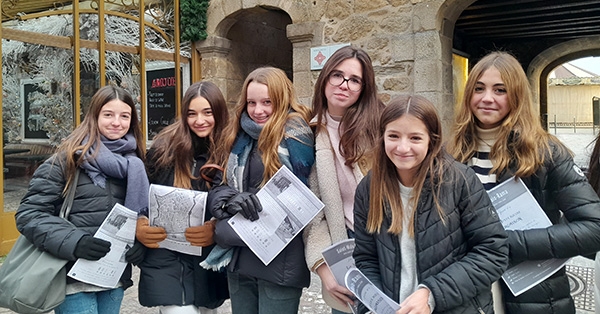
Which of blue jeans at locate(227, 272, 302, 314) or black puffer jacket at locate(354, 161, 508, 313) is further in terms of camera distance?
blue jeans at locate(227, 272, 302, 314)

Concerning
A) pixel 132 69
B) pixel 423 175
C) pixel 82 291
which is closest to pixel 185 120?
pixel 82 291

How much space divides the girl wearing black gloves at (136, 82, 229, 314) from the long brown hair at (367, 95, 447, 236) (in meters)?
0.86

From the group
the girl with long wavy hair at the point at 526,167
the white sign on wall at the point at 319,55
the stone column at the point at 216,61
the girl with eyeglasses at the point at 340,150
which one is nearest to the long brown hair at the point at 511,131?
the girl with long wavy hair at the point at 526,167

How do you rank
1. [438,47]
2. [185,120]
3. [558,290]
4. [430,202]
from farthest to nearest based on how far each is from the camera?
[438,47] < [185,120] < [558,290] < [430,202]

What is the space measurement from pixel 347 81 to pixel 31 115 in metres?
4.80

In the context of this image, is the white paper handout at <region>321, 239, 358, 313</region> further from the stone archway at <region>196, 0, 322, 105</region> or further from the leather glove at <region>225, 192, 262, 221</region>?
the stone archway at <region>196, 0, 322, 105</region>

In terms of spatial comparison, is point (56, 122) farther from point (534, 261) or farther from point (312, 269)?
point (534, 261)

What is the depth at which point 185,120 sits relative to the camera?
2373 millimetres

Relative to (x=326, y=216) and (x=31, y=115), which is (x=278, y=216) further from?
(x=31, y=115)

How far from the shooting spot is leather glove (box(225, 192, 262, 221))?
6.56 ft

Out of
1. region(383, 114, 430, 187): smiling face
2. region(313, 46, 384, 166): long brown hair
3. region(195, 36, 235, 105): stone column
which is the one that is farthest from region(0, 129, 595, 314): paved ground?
region(195, 36, 235, 105): stone column

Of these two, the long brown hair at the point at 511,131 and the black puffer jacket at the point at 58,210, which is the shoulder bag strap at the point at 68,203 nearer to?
the black puffer jacket at the point at 58,210

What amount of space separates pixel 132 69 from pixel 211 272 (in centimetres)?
482

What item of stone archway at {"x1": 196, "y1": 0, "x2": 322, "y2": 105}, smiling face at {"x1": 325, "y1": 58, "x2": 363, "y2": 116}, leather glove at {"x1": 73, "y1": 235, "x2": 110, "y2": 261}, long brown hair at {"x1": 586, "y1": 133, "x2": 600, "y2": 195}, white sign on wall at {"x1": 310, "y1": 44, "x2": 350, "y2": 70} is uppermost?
stone archway at {"x1": 196, "y1": 0, "x2": 322, "y2": 105}
